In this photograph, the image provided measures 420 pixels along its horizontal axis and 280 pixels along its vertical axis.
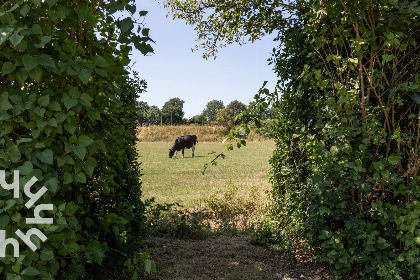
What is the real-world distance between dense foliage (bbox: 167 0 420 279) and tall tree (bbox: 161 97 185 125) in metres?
90.2

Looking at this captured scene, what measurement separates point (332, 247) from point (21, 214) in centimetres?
309

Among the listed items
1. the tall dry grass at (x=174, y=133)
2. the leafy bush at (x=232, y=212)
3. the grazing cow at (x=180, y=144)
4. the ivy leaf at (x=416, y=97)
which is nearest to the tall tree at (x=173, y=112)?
the tall dry grass at (x=174, y=133)

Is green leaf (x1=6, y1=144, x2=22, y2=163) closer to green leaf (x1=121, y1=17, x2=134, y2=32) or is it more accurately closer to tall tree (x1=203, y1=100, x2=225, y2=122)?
green leaf (x1=121, y1=17, x2=134, y2=32)

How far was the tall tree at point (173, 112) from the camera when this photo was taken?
101m

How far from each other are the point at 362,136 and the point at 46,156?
3026 mm

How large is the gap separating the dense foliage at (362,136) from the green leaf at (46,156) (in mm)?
2430

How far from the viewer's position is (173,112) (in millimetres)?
104562

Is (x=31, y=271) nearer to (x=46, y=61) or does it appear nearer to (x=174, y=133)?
(x=46, y=61)

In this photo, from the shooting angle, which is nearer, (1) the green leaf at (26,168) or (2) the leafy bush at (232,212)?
(1) the green leaf at (26,168)

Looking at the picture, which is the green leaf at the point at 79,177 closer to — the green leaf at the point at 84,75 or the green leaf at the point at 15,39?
the green leaf at the point at 84,75

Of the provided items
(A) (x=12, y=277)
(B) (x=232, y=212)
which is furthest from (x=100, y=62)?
(B) (x=232, y=212)

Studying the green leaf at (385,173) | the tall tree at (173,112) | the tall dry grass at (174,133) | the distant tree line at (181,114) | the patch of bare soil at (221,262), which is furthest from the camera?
the tall tree at (173,112)

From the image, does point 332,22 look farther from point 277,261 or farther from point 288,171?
point 277,261

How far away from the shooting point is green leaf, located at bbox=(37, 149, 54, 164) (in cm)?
187
